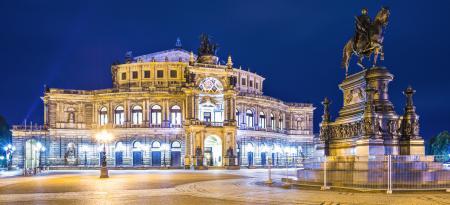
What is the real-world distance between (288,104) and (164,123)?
31.4 m

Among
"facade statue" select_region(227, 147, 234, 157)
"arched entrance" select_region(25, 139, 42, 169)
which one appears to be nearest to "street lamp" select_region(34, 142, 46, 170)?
"arched entrance" select_region(25, 139, 42, 169)

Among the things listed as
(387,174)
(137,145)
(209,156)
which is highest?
(387,174)

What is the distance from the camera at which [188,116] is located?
80500 millimetres

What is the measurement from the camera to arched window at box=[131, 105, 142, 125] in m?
86.4

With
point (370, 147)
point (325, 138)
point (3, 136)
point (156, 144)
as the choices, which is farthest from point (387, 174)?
point (3, 136)

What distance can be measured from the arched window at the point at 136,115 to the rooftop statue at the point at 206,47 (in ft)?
46.2

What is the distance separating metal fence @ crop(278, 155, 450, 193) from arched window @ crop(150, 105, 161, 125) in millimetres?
63033

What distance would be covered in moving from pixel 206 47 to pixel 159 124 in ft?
49.9

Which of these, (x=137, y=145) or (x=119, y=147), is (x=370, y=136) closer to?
(x=137, y=145)

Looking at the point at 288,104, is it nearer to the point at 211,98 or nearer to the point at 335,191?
the point at 211,98

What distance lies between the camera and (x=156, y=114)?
283ft

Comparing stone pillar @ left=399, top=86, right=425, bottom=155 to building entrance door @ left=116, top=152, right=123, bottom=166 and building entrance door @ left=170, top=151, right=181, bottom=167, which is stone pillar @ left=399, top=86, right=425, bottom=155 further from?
building entrance door @ left=116, top=152, right=123, bottom=166

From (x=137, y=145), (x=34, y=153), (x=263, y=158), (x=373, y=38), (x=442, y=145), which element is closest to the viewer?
(x=373, y=38)

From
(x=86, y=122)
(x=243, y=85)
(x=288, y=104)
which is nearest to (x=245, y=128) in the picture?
(x=243, y=85)
